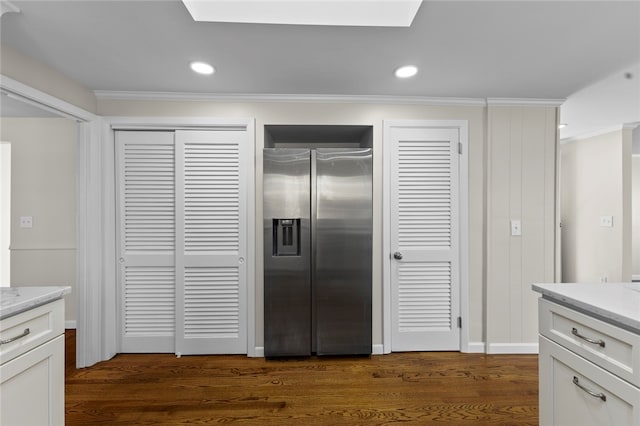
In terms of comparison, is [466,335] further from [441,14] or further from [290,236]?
[441,14]

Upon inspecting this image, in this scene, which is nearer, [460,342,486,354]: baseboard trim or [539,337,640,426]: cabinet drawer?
[539,337,640,426]: cabinet drawer

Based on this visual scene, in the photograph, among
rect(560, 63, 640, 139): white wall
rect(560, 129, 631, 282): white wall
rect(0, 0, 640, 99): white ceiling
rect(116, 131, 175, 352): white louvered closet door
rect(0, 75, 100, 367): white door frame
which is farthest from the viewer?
rect(560, 129, 631, 282): white wall

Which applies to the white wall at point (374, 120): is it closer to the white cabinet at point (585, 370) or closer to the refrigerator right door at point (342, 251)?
the refrigerator right door at point (342, 251)

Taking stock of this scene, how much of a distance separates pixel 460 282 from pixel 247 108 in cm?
249

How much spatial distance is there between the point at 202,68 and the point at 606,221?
5101 millimetres

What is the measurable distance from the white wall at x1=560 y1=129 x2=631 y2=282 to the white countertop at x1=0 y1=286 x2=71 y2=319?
18.3 feet

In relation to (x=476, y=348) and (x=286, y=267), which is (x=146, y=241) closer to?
(x=286, y=267)

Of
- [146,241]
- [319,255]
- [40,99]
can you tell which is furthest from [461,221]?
[40,99]

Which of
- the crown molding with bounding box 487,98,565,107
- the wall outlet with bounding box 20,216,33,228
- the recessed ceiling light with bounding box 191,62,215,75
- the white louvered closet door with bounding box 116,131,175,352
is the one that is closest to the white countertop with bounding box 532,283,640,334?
the crown molding with bounding box 487,98,565,107

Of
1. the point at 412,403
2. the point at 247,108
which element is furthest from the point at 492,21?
the point at 412,403

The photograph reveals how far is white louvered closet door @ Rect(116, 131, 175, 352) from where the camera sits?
2.68m

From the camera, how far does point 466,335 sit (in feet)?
8.91

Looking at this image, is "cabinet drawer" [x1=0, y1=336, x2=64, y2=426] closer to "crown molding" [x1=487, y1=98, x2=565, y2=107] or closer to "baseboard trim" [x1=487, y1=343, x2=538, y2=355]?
"baseboard trim" [x1=487, y1=343, x2=538, y2=355]

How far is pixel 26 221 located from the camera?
10.7ft
